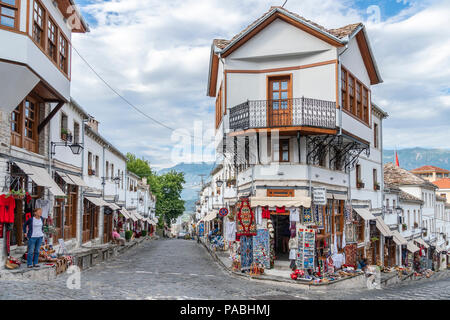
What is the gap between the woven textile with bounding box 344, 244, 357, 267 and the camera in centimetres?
2066

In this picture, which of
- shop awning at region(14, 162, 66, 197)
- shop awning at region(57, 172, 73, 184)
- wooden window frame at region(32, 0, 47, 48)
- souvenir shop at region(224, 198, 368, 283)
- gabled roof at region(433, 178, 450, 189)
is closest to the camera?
wooden window frame at region(32, 0, 47, 48)

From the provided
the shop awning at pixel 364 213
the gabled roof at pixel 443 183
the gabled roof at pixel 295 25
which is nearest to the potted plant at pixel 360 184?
the shop awning at pixel 364 213

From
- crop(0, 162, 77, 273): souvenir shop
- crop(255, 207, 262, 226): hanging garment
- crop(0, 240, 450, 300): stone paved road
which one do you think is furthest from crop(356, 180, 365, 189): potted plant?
crop(0, 162, 77, 273): souvenir shop

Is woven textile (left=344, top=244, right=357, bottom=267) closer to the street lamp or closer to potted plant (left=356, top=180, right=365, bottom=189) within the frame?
potted plant (left=356, top=180, right=365, bottom=189)

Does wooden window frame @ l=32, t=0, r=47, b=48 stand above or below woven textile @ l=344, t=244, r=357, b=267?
above

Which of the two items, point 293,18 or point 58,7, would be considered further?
point 293,18

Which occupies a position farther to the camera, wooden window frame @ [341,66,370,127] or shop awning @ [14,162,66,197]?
wooden window frame @ [341,66,370,127]

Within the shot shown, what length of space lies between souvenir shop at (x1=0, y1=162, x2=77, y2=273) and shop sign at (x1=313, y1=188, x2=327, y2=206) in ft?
29.7

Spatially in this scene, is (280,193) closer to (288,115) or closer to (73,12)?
(288,115)
